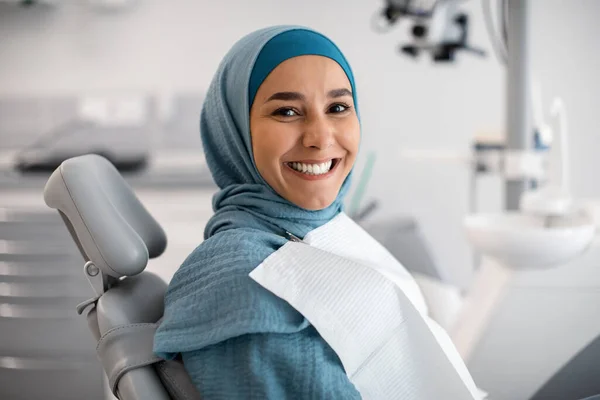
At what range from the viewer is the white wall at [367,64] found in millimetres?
3346

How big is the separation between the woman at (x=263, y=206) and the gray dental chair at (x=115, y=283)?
49mm

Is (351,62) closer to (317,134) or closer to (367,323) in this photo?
(317,134)

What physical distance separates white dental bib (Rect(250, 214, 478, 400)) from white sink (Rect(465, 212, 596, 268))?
0.52 m

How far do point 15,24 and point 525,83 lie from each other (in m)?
2.55

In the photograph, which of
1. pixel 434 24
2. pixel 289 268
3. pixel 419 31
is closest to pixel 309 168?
pixel 289 268

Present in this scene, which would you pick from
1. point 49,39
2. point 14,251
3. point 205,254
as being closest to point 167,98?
point 49,39

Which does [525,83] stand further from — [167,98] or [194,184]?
[167,98]

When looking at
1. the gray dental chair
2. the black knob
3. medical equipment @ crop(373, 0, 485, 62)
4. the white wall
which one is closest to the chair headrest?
the gray dental chair

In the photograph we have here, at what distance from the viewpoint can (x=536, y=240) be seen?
1454 millimetres

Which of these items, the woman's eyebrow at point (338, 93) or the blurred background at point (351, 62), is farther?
the blurred background at point (351, 62)

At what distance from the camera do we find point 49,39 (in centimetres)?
334

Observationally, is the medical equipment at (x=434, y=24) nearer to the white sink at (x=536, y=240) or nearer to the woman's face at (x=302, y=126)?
the white sink at (x=536, y=240)

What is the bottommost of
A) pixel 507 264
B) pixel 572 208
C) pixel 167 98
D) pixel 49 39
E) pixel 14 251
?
pixel 14 251

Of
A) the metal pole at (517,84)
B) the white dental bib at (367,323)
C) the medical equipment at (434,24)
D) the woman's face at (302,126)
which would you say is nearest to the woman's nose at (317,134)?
the woman's face at (302,126)
